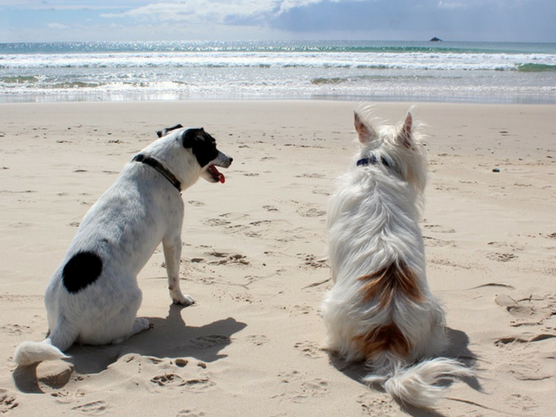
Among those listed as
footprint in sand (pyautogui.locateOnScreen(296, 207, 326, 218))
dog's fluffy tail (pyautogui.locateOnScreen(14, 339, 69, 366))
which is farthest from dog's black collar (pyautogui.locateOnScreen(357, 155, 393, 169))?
footprint in sand (pyautogui.locateOnScreen(296, 207, 326, 218))

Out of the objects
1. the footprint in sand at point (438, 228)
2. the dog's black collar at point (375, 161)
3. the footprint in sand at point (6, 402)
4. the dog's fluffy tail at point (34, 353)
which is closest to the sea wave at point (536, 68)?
the footprint in sand at point (438, 228)

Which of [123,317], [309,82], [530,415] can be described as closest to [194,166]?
[123,317]

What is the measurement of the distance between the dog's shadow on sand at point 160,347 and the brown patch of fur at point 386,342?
90 cm

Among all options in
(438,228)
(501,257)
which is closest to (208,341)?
(501,257)

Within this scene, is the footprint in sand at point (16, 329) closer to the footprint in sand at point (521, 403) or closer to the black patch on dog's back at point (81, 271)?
the black patch on dog's back at point (81, 271)

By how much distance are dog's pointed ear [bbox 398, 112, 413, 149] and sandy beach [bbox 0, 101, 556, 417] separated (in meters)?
1.30

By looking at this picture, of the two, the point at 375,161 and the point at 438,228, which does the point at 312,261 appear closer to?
the point at 375,161

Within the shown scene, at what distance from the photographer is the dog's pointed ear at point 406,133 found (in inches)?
146

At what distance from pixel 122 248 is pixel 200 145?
1087 mm

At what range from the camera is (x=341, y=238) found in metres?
3.49

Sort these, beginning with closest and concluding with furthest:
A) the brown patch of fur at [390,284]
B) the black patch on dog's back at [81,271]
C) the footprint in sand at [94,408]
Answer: the footprint in sand at [94,408], the brown patch of fur at [390,284], the black patch on dog's back at [81,271]

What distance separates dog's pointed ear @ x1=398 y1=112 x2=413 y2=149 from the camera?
146 inches

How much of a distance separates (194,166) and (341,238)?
1383 millimetres

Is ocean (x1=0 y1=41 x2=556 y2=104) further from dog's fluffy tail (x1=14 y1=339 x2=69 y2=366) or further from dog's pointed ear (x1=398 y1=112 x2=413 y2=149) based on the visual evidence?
dog's fluffy tail (x1=14 y1=339 x2=69 y2=366)
